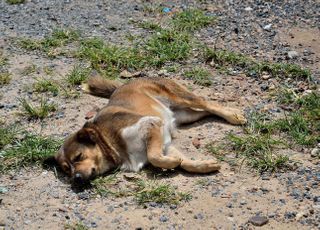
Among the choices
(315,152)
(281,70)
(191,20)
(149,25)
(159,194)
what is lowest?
(149,25)

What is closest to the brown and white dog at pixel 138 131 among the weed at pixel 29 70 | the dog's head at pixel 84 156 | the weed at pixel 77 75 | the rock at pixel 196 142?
the dog's head at pixel 84 156

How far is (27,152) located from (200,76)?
2.50 m

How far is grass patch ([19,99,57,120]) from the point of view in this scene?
23.9ft

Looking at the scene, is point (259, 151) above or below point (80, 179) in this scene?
above

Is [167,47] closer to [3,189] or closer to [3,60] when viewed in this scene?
[3,60]

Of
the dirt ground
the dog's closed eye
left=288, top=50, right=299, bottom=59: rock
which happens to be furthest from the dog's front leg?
left=288, top=50, right=299, bottom=59: rock

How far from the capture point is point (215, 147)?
6.43 metres

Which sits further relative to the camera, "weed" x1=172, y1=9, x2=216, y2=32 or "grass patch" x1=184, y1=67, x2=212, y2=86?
"weed" x1=172, y1=9, x2=216, y2=32

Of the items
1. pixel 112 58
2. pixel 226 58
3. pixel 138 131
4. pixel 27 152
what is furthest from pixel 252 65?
pixel 27 152

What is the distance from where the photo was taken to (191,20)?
9305 mm

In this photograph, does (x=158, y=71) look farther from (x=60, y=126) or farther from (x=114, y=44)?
(x=60, y=126)

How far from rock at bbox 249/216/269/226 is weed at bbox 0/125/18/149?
287cm

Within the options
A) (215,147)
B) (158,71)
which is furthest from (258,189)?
(158,71)

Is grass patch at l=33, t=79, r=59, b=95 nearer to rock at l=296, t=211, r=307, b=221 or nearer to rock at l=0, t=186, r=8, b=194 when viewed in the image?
rock at l=0, t=186, r=8, b=194
